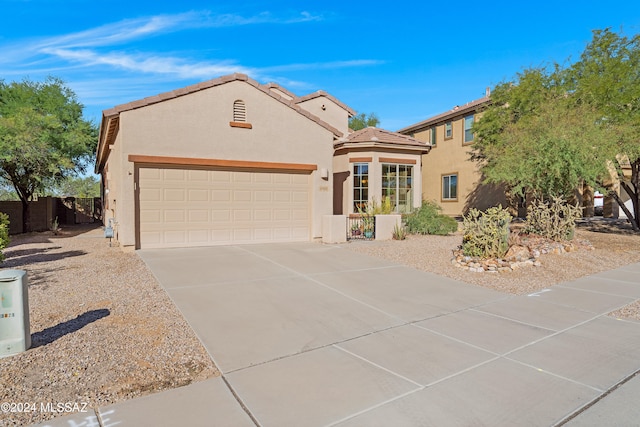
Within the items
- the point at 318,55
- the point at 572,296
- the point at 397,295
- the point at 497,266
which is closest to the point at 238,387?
the point at 397,295

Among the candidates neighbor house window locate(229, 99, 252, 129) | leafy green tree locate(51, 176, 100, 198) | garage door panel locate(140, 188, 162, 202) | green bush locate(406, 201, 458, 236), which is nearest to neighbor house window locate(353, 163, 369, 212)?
green bush locate(406, 201, 458, 236)

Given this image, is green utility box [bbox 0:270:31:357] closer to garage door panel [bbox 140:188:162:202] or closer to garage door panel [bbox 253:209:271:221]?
garage door panel [bbox 140:188:162:202]

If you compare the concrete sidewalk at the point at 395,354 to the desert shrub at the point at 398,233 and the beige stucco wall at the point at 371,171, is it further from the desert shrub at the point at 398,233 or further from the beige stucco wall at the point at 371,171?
the beige stucco wall at the point at 371,171

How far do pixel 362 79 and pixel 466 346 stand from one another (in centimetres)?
2290

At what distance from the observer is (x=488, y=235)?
9.41m

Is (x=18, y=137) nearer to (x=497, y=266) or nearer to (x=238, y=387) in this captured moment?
(x=238, y=387)

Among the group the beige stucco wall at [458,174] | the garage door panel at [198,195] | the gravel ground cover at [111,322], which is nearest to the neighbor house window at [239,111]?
the garage door panel at [198,195]

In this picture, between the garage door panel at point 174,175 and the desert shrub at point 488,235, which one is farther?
the garage door panel at point 174,175

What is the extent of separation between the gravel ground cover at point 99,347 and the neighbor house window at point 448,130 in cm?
2169

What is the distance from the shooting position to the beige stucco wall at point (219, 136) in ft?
34.9

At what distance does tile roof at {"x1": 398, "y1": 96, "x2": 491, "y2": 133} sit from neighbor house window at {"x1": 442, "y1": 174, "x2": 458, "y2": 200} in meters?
3.75

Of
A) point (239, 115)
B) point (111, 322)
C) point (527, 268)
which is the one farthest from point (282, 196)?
point (111, 322)

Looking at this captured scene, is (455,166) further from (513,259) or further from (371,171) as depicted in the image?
(513,259)

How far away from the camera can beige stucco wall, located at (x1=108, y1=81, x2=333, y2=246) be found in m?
10.6
